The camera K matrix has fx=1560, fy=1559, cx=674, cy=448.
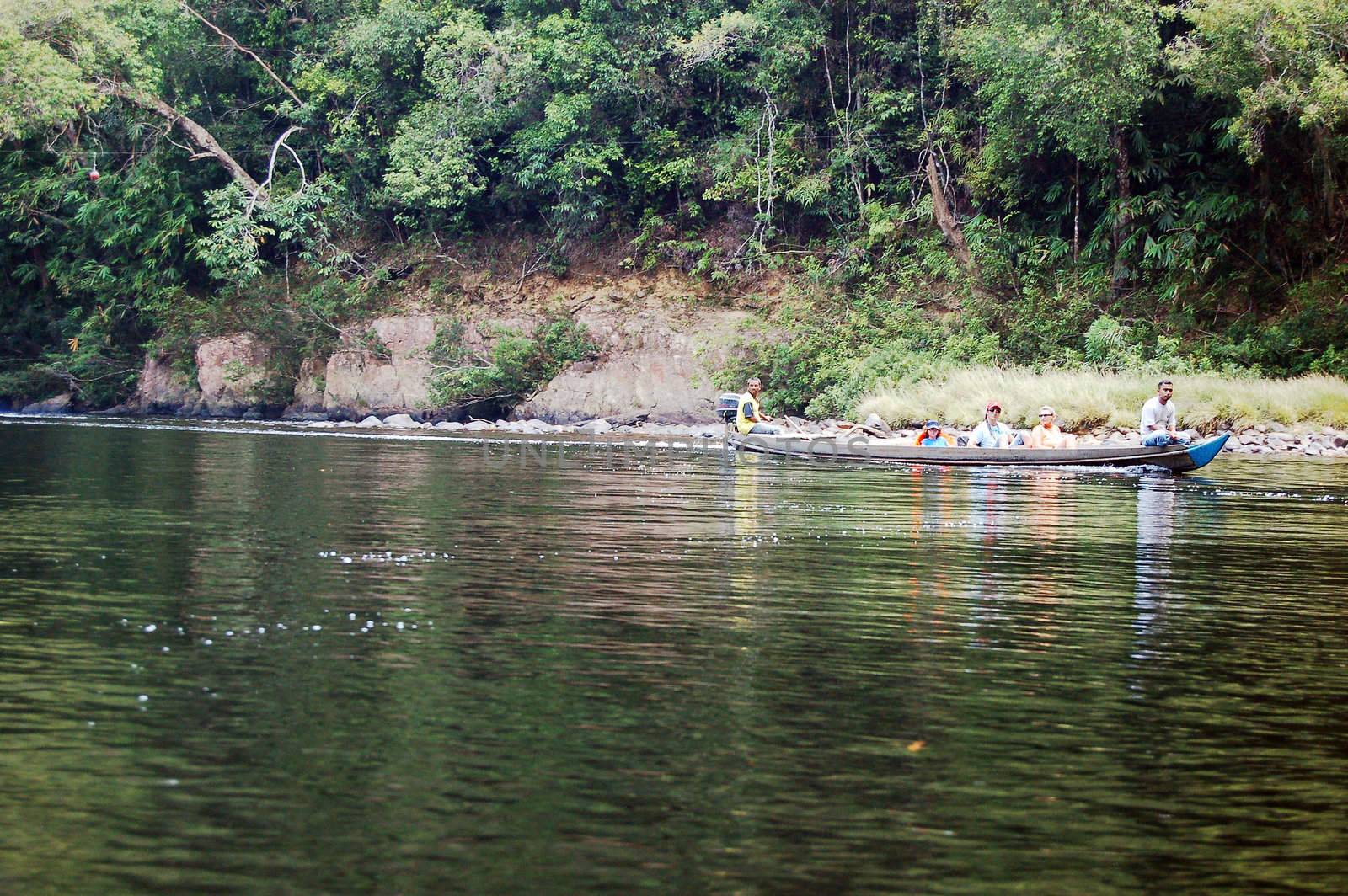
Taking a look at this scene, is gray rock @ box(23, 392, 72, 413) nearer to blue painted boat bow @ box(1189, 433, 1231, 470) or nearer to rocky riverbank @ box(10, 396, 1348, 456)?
rocky riverbank @ box(10, 396, 1348, 456)

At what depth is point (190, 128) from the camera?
42188 mm

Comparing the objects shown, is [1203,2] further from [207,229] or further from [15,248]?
[15,248]

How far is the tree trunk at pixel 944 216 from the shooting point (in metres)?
36.0

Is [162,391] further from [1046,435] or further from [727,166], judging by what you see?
[1046,435]

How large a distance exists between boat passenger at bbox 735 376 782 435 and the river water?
1276 cm

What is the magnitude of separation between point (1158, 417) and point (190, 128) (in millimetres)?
29068

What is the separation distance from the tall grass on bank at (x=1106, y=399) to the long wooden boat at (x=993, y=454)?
5.06 meters

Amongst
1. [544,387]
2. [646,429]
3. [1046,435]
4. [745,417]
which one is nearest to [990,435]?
[1046,435]

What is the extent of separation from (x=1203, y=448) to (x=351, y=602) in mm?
15204

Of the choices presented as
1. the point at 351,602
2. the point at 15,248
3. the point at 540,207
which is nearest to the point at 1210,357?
the point at 540,207

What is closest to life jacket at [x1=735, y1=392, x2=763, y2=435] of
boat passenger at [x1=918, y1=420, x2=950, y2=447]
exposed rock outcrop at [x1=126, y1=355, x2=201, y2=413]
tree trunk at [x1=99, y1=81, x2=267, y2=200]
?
boat passenger at [x1=918, y1=420, x2=950, y2=447]

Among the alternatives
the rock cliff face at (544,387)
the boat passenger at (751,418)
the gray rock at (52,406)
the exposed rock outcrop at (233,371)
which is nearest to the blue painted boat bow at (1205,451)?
the boat passenger at (751,418)

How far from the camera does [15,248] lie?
1809 inches

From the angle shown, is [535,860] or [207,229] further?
[207,229]
